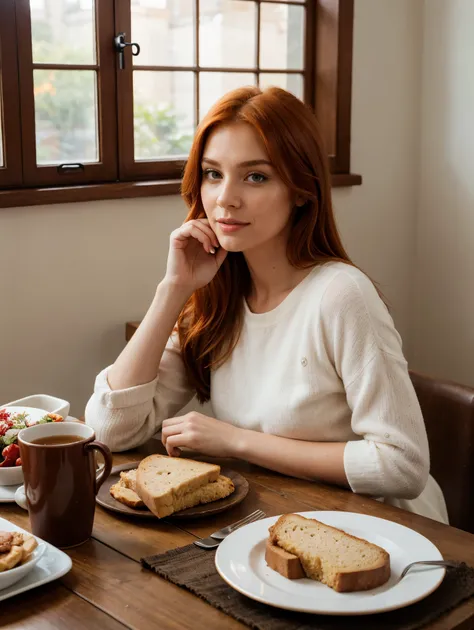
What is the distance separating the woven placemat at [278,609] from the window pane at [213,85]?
193cm

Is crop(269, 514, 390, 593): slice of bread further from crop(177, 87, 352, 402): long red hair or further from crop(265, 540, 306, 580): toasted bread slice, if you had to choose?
crop(177, 87, 352, 402): long red hair

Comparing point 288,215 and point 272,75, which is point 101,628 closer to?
point 288,215

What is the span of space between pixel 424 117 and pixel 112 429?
6.95 feet

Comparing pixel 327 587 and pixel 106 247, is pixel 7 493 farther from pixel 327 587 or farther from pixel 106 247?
pixel 106 247

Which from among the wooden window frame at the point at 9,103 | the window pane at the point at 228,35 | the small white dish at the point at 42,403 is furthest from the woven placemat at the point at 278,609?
the window pane at the point at 228,35

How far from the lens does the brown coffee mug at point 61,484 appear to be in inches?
44.5

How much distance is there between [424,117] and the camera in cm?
324

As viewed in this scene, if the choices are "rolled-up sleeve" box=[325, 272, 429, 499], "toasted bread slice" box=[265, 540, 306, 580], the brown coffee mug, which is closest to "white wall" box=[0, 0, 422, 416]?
"rolled-up sleeve" box=[325, 272, 429, 499]

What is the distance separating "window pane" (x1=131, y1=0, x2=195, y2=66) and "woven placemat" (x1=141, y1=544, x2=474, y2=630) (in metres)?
1.84

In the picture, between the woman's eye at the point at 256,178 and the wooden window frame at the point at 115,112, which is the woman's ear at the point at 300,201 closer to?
the woman's eye at the point at 256,178

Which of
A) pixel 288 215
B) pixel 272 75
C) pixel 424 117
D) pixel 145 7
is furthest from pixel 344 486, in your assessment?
pixel 424 117

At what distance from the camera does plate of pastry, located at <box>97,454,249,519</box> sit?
4.08 feet

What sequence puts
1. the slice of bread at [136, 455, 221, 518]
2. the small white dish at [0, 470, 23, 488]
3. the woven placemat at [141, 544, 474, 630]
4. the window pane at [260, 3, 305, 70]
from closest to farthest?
1. the woven placemat at [141, 544, 474, 630]
2. the slice of bread at [136, 455, 221, 518]
3. the small white dish at [0, 470, 23, 488]
4. the window pane at [260, 3, 305, 70]

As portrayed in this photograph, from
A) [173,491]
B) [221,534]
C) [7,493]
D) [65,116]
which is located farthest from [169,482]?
[65,116]
